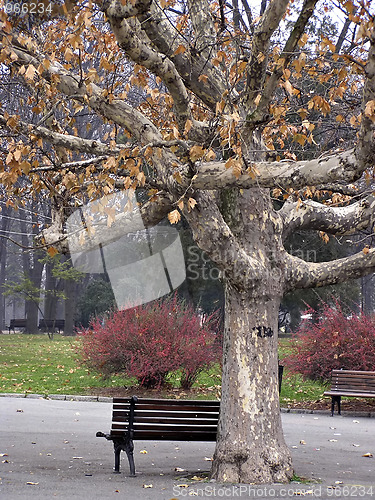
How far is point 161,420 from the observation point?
297 inches

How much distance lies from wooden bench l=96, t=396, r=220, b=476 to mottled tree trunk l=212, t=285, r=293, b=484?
50 centimetres

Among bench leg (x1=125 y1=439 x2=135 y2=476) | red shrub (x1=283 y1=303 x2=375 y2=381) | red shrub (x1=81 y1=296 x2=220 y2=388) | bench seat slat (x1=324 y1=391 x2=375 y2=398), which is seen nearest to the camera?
bench leg (x1=125 y1=439 x2=135 y2=476)

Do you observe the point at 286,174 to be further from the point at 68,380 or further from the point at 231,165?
the point at 68,380

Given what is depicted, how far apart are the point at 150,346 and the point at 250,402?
7.39 metres

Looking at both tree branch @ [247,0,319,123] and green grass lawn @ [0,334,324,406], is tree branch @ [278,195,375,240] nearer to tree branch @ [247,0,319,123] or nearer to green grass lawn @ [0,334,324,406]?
tree branch @ [247,0,319,123]

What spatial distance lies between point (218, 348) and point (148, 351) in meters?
2.16

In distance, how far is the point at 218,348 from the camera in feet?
51.2

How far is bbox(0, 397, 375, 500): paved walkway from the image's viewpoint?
Result: 20.7ft

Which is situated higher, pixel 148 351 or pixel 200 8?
pixel 200 8

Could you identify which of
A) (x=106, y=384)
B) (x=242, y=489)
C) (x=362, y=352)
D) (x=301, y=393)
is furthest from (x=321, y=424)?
(x=106, y=384)

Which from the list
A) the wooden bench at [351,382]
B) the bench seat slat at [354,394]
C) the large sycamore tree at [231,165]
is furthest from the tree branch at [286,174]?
the wooden bench at [351,382]

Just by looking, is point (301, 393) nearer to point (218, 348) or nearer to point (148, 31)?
point (218, 348)

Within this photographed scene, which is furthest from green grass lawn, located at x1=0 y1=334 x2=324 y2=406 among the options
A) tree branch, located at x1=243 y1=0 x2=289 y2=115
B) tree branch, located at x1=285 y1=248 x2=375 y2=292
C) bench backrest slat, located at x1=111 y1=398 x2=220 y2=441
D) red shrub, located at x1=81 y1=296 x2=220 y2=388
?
tree branch, located at x1=243 y1=0 x2=289 y2=115

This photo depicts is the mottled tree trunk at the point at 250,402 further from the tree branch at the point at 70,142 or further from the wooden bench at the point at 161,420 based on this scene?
the tree branch at the point at 70,142
